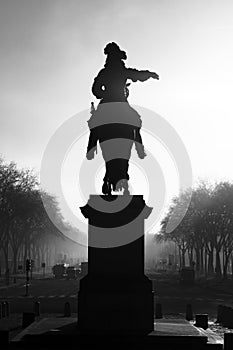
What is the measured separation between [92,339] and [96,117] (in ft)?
24.0

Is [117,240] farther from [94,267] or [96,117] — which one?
[96,117]

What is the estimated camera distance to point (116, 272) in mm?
19109

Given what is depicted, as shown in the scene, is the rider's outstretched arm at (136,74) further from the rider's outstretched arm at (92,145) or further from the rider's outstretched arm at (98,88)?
the rider's outstretched arm at (92,145)

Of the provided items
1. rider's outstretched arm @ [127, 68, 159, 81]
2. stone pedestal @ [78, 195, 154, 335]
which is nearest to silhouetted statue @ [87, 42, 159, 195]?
rider's outstretched arm @ [127, 68, 159, 81]

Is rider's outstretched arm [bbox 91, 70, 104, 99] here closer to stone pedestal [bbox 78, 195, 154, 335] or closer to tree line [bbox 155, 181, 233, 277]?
stone pedestal [bbox 78, 195, 154, 335]

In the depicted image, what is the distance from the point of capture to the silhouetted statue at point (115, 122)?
20484 millimetres

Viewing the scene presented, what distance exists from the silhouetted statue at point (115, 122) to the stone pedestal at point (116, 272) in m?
1.06

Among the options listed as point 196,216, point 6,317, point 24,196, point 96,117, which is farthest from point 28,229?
point 96,117

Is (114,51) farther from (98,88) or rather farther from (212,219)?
(212,219)

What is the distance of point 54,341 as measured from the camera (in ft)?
56.2

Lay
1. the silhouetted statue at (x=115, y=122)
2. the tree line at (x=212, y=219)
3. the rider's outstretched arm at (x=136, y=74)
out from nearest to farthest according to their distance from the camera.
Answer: the silhouetted statue at (x=115, y=122), the rider's outstretched arm at (x=136, y=74), the tree line at (x=212, y=219)

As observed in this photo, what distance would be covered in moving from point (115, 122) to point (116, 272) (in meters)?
4.87

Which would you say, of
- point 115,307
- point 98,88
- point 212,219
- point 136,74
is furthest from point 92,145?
point 212,219

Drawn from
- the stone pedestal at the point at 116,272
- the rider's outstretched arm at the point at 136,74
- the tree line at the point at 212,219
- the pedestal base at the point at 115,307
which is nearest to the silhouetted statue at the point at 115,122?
the rider's outstretched arm at the point at 136,74
